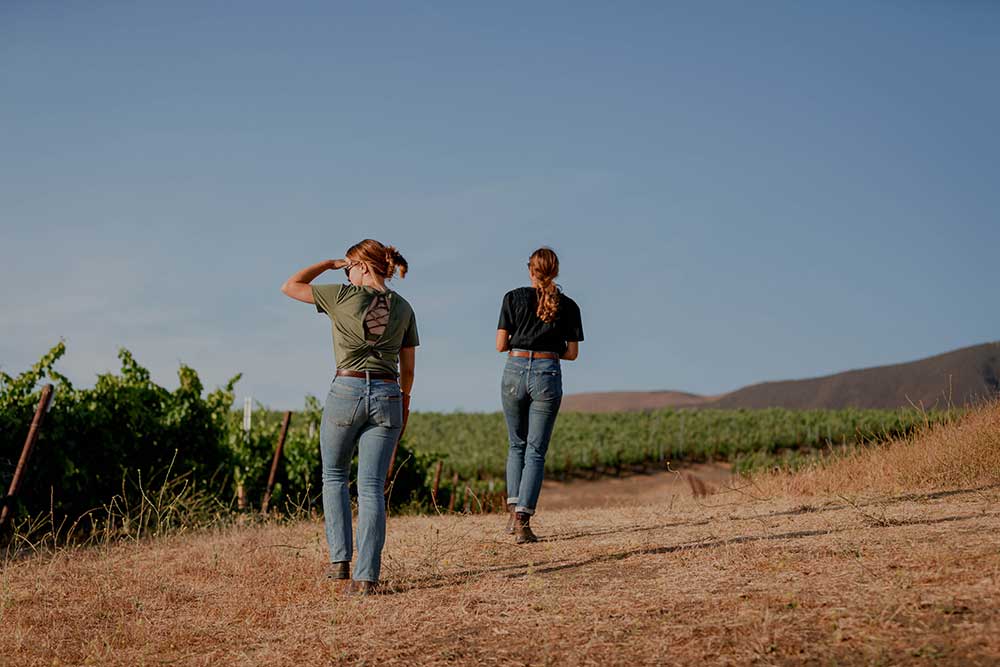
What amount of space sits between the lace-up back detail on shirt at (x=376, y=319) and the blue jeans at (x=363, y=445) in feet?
0.96

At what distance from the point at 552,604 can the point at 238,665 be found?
1.89 metres

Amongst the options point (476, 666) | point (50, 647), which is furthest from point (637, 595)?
point (50, 647)

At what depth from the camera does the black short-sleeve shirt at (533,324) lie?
7.59m

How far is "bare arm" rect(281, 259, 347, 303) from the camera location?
6.03 meters

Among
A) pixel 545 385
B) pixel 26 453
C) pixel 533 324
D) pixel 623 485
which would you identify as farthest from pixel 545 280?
pixel 623 485

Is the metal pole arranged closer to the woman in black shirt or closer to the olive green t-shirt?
the woman in black shirt

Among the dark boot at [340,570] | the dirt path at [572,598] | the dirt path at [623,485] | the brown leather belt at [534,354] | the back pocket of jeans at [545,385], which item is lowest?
the dirt path at [623,485]

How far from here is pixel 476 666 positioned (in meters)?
4.76

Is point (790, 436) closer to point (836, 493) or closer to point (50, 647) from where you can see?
point (836, 493)

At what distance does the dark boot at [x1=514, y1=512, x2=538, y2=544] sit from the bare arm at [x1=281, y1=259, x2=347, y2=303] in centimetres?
296

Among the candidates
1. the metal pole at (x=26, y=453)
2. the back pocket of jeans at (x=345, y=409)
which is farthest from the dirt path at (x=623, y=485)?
the back pocket of jeans at (x=345, y=409)

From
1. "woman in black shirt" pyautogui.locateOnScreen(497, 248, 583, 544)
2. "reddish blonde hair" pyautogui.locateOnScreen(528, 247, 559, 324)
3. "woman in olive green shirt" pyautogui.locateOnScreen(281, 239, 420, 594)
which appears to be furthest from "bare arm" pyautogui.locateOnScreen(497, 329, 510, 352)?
"woman in olive green shirt" pyautogui.locateOnScreen(281, 239, 420, 594)

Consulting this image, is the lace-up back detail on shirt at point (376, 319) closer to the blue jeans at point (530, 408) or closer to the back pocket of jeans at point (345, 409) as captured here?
the back pocket of jeans at point (345, 409)

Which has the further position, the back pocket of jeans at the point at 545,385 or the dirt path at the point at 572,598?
the back pocket of jeans at the point at 545,385
